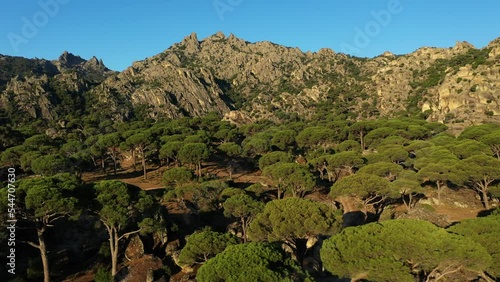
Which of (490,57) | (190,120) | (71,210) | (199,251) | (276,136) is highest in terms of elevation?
(490,57)

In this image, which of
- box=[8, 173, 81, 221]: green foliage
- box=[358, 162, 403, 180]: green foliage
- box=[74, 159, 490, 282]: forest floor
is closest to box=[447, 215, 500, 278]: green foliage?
box=[74, 159, 490, 282]: forest floor

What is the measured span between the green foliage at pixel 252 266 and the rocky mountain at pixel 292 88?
241ft

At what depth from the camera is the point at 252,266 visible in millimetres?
15875

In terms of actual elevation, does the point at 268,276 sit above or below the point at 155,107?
below

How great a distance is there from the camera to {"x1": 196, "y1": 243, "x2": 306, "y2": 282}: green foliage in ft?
50.8

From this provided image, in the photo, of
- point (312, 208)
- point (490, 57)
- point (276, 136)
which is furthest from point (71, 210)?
point (490, 57)

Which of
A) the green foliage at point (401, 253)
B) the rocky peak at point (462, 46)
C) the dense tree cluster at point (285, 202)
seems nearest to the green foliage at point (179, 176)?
the dense tree cluster at point (285, 202)

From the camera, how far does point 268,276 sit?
50.4 ft

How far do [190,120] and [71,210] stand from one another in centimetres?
6564

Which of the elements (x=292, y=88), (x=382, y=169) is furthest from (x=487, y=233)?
(x=292, y=88)

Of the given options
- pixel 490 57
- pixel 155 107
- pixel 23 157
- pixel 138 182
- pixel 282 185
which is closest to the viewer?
pixel 282 185

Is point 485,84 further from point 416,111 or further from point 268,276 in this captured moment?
point 268,276

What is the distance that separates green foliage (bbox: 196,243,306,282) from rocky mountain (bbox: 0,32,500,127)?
73435 mm

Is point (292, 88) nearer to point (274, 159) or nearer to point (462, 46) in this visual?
point (462, 46)
